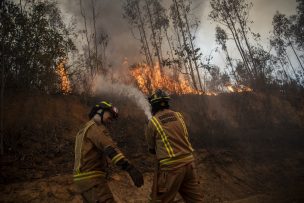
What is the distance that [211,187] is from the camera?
11008 mm

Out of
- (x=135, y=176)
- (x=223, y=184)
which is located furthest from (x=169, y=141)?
(x=223, y=184)

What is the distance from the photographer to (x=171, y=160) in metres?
4.37

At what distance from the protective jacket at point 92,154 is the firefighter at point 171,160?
760 mm

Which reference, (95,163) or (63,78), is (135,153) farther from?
(63,78)

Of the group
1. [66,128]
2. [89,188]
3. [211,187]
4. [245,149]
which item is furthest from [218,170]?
[89,188]

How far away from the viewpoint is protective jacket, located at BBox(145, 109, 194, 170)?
4.39 m

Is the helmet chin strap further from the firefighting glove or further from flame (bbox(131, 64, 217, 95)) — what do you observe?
flame (bbox(131, 64, 217, 95))

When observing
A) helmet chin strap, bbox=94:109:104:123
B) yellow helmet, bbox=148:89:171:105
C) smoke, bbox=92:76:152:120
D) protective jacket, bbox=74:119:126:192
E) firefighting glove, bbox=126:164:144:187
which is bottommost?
firefighting glove, bbox=126:164:144:187

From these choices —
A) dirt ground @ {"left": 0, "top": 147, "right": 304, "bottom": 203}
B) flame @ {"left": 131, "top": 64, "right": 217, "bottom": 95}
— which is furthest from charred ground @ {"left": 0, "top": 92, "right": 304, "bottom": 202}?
flame @ {"left": 131, "top": 64, "right": 217, "bottom": 95}

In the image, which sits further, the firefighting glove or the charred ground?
the charred ground

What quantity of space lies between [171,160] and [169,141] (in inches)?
12.5

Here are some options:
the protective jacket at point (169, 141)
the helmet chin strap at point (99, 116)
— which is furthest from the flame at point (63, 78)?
the protective jacket at point (169, 141)

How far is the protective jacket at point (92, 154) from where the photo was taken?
13.9 ft

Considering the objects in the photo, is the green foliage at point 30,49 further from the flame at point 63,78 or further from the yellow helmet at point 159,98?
the yellow helmet at point 159,98
